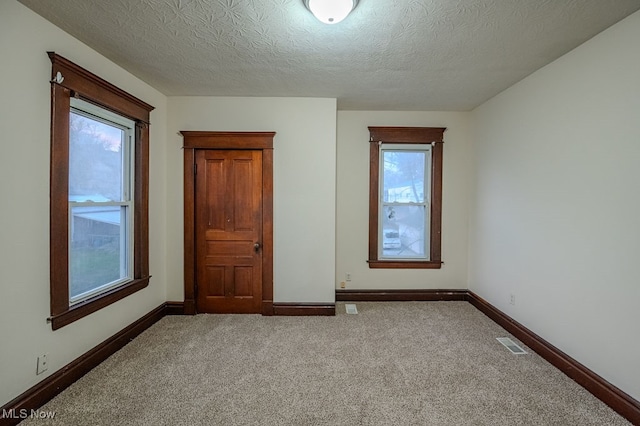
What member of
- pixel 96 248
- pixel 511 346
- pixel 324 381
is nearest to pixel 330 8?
pixel 324 381

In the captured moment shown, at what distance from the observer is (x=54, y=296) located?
208 cm

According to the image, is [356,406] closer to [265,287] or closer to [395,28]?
[265,287]

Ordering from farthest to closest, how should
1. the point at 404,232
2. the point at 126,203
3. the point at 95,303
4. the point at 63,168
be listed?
the point at 404,232
the point at 126,203
the point at 95,303
the point at 63,168

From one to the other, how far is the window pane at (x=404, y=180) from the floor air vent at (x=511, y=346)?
1934 millimetres

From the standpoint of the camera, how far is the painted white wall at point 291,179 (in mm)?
3521

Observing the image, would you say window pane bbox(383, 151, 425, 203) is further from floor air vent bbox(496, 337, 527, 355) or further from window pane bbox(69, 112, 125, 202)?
window pane bbox(69, 112, 125, 202)

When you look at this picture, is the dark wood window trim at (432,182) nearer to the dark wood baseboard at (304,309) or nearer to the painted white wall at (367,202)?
the painted white wall at (367,202)

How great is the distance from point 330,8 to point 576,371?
318 cm

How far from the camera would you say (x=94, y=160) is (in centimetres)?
255

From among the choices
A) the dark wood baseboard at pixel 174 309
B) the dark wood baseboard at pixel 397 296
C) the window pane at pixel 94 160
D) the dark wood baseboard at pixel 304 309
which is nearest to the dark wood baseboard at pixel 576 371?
the dark wood baseboard at pixel 397 296

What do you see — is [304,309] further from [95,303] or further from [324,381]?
[95,303]

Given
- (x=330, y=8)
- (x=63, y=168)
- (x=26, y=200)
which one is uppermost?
(x=330, y=8)

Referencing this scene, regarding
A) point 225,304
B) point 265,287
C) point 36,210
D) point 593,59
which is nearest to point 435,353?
point 265,287

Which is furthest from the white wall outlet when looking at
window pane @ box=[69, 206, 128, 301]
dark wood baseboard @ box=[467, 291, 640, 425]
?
dark wood baseboard @ box=[467, 291, 640, 425]
